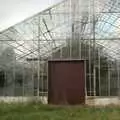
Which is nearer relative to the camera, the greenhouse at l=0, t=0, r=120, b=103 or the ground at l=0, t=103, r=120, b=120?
the ground at l=0, t=103, r=120, b=120

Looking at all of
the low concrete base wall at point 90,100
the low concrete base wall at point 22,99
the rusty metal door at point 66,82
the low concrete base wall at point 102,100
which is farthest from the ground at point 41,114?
the low concrete base wall at point 102,100

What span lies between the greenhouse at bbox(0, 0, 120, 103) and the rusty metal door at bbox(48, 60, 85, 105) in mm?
297

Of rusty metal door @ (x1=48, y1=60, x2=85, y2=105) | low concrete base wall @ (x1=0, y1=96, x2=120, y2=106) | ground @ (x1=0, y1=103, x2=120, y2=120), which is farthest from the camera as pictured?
rusty metal door @ (x1=48, y1=60, x2=85, y2=105)

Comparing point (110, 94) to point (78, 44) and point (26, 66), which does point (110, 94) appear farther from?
point (26, 66)

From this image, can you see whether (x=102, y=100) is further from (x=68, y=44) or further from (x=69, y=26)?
(x=69, y=26)

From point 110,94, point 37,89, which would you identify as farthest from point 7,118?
point 110,94

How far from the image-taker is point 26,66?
23547 mm

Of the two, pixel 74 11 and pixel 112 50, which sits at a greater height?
pixel 74 11

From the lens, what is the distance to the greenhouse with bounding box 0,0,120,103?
23.2 meters

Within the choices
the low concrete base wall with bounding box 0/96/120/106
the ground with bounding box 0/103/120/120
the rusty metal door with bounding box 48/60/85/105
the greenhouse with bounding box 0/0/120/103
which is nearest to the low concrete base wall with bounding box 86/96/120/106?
the low concrete base wall with bounding box 0/96/120/106

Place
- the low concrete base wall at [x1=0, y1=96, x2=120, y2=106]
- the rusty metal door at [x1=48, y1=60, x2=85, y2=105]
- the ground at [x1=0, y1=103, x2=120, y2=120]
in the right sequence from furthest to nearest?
the rusty metal door at [x1=48, y1=60, x2=85, y2=105]
the low concrete base wall at [x1=0, y1=96, x2=120, y2=106]
the ground at [x1=0, y1=103, x2=120, y2=120]

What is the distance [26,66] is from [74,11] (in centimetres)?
426

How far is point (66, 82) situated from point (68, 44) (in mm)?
2279

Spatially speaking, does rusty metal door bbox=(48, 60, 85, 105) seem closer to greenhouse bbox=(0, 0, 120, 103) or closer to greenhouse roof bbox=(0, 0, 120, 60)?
greenhouse bbox=(0, 0, 120, 103)
